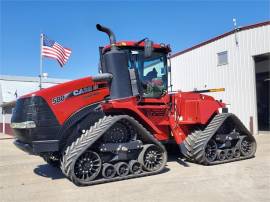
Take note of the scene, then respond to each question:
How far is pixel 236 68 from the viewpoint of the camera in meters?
17.2

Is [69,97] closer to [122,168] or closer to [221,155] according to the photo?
[122,168]

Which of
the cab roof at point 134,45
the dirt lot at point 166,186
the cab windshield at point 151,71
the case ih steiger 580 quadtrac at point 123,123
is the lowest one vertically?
the dirt lot at point 166,186

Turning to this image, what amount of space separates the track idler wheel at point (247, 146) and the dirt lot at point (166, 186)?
712mm

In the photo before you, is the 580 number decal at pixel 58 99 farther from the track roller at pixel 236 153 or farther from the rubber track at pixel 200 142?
the track roller at pixel 236 153

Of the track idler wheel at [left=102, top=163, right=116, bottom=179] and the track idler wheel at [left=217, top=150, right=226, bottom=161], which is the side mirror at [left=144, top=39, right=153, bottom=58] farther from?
the track idler wheel at [left=217, top=150, right=226, bottom=161]

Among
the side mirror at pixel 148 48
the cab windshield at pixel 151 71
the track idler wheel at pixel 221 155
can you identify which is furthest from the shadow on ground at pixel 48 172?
the track idler wheel at pixel 221 155

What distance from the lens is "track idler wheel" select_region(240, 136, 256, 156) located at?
9680mm

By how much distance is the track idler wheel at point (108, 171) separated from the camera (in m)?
7.20

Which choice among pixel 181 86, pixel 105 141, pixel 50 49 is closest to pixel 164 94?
pixel 105 141

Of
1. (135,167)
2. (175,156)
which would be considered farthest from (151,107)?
(175,156)

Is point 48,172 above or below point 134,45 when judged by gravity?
below

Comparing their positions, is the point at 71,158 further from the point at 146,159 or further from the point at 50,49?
the point at 50,49

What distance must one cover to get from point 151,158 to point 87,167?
5.25 feet

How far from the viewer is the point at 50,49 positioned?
18141mm
